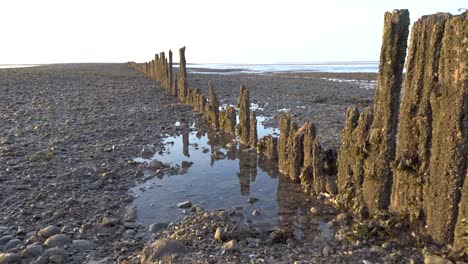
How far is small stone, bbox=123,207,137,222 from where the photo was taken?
5.61 meters

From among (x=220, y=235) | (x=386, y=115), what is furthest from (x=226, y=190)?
(x=386, y=115)

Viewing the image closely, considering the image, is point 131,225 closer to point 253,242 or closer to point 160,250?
point 160,250

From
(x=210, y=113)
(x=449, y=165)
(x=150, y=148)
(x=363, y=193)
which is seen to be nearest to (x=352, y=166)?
(x=363, y=193)

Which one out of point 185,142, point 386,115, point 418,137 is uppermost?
point 386,115

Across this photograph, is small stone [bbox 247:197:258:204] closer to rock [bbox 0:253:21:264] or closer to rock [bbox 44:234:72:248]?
rock [bbox 44:234:72:248]

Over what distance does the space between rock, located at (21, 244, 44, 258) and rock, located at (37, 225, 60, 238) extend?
1.34 ft

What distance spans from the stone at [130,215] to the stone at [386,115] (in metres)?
3.59

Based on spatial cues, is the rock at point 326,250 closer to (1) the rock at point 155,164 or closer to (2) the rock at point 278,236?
(2) the rock at point 278,236

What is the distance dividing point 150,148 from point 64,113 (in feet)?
23.8

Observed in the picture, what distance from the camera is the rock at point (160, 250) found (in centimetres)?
419

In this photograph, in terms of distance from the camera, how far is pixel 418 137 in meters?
4.46

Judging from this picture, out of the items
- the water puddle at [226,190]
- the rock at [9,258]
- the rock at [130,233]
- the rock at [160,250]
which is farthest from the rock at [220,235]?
the rock at [9,258]

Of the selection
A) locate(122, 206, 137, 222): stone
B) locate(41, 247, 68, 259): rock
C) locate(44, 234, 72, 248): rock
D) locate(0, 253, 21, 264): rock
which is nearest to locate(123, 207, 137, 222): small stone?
locate(122, 206, 137, 222): stone

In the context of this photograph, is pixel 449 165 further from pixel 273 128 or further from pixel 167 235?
pixel 273 128
